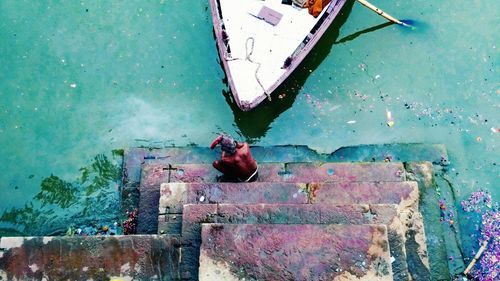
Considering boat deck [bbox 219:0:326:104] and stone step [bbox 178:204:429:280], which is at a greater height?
boat deck [bbox 219:0:326:104]

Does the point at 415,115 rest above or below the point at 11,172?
above

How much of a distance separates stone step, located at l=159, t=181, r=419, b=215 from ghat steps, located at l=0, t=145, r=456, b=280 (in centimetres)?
1

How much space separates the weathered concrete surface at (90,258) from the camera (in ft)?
21.0

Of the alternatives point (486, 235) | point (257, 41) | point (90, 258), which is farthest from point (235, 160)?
point (486, 235)

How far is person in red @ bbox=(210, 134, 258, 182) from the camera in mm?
6355

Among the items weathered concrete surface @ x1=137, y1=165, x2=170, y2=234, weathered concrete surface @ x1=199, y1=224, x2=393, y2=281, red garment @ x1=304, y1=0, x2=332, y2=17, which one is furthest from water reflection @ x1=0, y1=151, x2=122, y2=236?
red garment @ x1=304, y1=0, x2=332, y2=17

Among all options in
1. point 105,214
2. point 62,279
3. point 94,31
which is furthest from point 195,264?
point 94,31

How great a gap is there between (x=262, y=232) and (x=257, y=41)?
3.57 m

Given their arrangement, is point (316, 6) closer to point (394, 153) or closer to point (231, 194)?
point (394, 153)

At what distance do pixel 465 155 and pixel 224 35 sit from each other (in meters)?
4.38

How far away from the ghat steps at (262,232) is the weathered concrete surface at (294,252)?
11mm

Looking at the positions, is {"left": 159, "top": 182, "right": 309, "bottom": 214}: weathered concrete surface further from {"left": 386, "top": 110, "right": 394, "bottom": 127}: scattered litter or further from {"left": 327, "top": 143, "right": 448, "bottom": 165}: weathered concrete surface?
{"left": 386, "top": 110, "right": 394, "bottom": 127}: scattered litter

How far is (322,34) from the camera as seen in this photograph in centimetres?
866

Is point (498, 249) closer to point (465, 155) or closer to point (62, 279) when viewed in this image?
point (465, 155)
